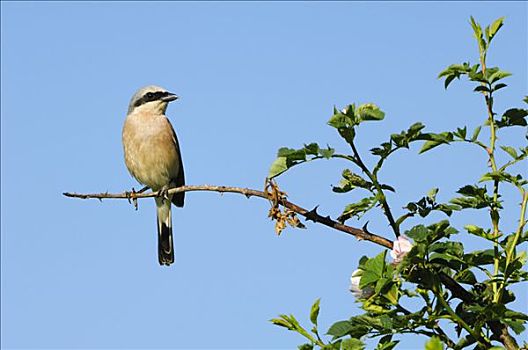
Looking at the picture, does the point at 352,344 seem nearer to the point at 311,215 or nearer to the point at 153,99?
the point at 311,215

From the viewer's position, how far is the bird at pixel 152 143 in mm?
7828

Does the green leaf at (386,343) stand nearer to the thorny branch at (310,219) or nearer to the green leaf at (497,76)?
the thorny branch at (310,219)

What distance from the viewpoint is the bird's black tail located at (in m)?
8.53

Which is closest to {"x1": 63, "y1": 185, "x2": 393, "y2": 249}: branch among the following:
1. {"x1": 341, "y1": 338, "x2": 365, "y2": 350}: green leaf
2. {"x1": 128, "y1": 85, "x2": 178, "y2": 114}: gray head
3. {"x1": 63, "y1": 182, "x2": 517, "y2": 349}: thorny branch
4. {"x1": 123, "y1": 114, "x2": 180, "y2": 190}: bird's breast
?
{"x1": 63, "y1": 182, "x2": 517, "y2": 349}: thorny branch

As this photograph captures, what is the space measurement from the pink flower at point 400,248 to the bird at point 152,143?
6.24 m

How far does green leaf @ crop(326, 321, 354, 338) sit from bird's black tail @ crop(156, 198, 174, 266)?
6.86m

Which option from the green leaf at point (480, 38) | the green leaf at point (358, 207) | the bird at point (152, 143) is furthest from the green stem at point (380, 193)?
the bird at point (152, 143)

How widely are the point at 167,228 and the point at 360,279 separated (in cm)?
699

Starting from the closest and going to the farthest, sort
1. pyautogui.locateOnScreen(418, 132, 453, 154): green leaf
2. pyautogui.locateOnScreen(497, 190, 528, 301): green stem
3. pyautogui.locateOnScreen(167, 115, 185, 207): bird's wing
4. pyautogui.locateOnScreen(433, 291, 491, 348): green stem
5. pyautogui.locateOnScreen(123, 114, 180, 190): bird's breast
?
pyautogui.locateOnScreen(433, 291, 491, 348): green stem < pyautogui.locateOnScreen(497, 190, 528, 301): green stem < pyautogui.locateOnScreen(418, 132, 453, 154): green leaf < pyautogui.locateOnScreen(123, 114, 180, 190): bird's breast < pyautogui.locateOnScreen(167, 115, 185, 207): bird's wing

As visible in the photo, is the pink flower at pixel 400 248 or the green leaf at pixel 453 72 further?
the green leaf at pixel 453 72

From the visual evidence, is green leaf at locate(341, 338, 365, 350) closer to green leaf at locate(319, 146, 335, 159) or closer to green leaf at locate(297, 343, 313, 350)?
green leaf at locate(297, 343, 313, 350)

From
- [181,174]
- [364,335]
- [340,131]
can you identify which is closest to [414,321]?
[364,335]

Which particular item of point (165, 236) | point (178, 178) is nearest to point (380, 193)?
point (178, 178)

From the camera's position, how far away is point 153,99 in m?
8.10
